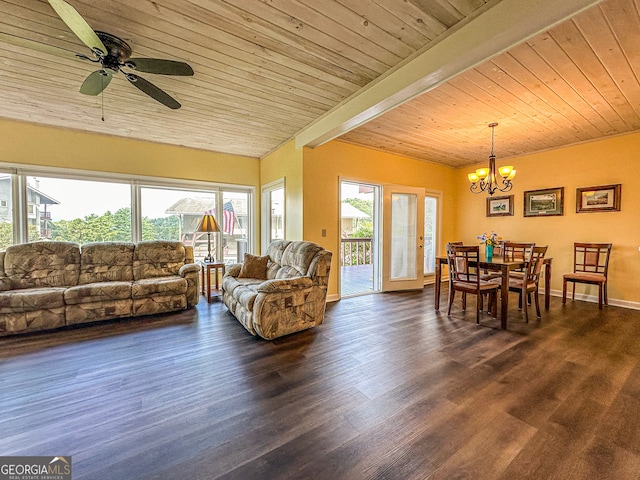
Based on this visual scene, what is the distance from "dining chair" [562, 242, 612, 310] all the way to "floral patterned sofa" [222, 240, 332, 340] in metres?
3.83

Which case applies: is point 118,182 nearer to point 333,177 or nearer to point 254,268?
point 254,268

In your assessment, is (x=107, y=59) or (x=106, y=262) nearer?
(x=107, y=59)

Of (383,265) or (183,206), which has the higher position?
(183,206)

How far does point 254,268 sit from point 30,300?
2398 millimetres

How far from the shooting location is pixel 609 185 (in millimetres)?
3979

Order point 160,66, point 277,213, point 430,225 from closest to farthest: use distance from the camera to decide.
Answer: point 160,66, point 277,213, point 430,225

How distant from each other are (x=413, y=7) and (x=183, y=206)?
4504 millimetres

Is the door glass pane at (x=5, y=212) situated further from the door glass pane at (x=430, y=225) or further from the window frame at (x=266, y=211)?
the door glass pane at (x=430, y=225)

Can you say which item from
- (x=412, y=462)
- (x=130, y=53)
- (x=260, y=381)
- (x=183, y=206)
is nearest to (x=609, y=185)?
(x=412, y=462)

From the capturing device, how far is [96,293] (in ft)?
10.3

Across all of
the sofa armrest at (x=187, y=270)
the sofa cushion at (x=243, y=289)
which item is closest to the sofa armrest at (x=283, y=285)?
the sofa cushion at (x=243, y=289)

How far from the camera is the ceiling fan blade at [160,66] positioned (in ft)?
6.23

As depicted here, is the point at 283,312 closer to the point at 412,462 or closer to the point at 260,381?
the point at 260,381

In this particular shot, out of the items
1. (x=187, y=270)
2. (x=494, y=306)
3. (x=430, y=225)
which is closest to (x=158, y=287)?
(x=187, y=270)
